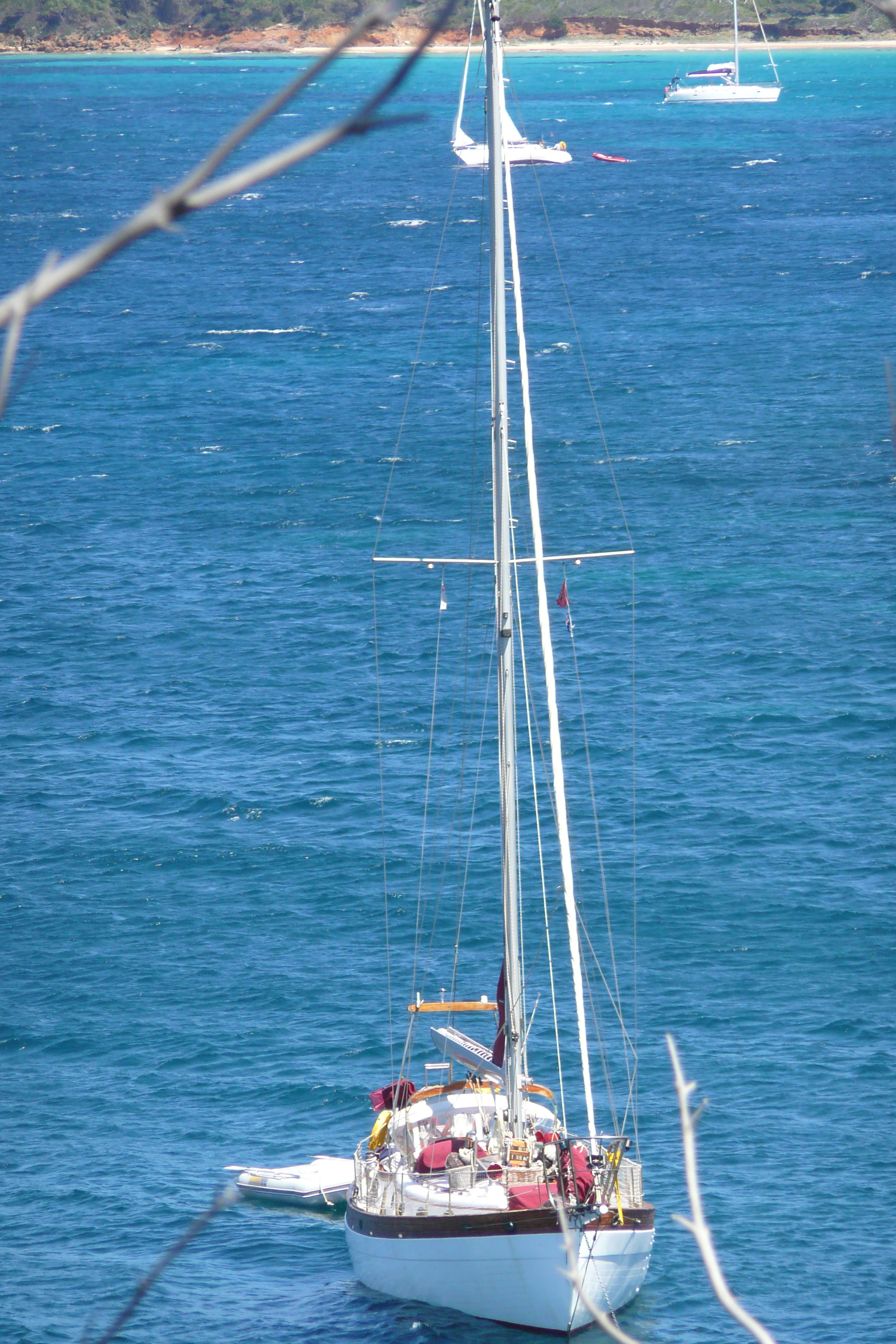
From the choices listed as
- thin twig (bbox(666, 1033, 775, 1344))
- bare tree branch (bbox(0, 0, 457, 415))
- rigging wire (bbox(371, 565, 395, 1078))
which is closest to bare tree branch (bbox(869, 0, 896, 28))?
bare tree branch (bbox(0, 0, 457, 415))

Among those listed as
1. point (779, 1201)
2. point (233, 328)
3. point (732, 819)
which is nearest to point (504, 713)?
point (779, 1201)

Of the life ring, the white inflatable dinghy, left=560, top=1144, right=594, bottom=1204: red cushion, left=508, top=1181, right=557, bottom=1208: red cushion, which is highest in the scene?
left=560, top=1144, right=594, bottom=1204: red cushion

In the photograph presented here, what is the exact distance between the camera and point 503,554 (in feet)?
99.1

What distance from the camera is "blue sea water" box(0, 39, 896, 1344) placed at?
4056 cm

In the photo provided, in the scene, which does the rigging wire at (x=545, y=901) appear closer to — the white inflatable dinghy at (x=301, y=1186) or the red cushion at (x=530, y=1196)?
the red cushion at (x=530, y=1196)

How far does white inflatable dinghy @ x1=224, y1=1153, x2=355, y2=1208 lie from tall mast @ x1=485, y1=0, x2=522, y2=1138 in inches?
342

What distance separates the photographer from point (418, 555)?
7950cm

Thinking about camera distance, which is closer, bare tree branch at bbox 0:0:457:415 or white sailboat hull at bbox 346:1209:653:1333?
bare tree branch at bbox 0:0:457:415

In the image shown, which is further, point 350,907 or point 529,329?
point 529,329

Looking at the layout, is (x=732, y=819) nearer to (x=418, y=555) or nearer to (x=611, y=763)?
(x=611, y=763)

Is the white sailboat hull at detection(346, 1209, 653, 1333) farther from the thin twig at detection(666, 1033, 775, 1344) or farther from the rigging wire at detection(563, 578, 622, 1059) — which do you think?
the thin twig at detection(666, 1033, 775, 1344)

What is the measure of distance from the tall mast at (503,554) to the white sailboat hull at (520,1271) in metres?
2.76

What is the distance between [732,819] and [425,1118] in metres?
25.1

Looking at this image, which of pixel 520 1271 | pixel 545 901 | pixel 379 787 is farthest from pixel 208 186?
pixel 379 787
